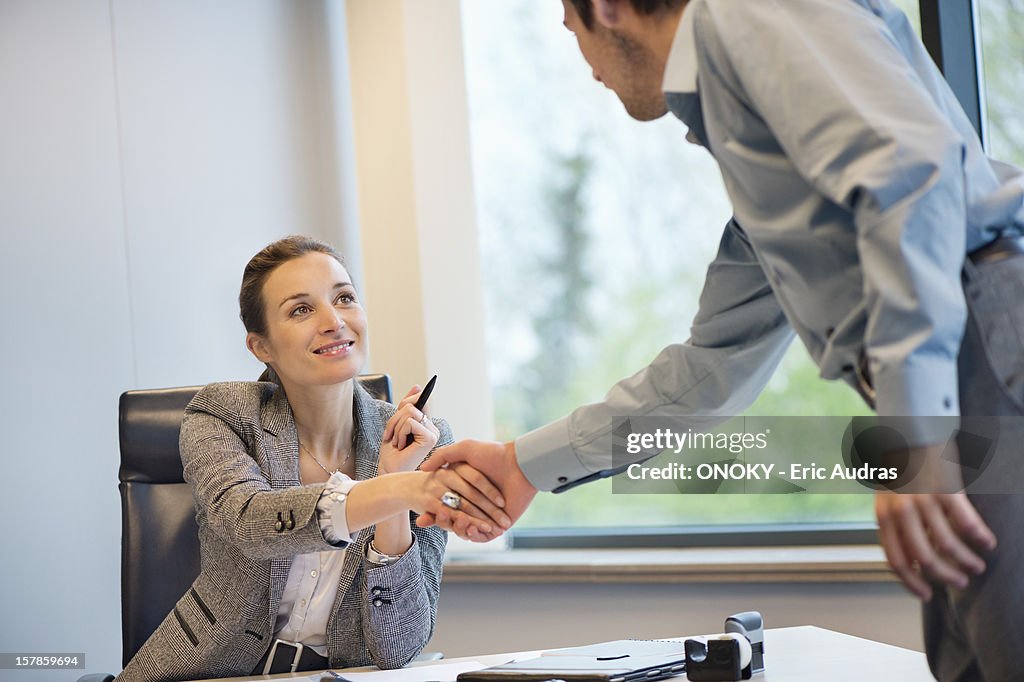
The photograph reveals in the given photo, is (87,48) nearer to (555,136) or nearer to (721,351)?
(555,136)

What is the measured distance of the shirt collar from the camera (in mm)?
1073

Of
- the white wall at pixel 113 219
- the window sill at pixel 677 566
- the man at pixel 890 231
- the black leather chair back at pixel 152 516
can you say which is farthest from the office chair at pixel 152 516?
the man at pixel 890 231

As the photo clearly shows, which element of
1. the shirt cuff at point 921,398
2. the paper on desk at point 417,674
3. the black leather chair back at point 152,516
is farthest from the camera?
the black leather chair back at point 152,516

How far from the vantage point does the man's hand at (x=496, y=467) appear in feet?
5.28

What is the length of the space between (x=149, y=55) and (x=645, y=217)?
1.60m

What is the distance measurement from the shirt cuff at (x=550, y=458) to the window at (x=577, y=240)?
1.77 meters

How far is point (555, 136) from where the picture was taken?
137 inches

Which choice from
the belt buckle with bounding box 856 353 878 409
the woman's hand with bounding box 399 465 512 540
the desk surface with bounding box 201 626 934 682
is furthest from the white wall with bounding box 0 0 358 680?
the belt buckle with bounding box 856 353 878 409

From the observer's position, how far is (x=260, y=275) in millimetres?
2279

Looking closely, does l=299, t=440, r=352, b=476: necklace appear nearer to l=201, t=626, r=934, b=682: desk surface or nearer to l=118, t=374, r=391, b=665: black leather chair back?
l=118, t=374, r=391, b=665: black leather chair back

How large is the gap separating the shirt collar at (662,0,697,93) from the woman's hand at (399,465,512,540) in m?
0.78

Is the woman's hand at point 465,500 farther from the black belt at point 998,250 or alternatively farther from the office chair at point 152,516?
the black belt at point 998,250

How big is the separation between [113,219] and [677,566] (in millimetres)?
1867

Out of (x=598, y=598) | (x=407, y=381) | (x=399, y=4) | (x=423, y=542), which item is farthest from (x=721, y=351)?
(x=399, y=4)
